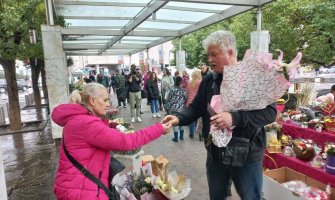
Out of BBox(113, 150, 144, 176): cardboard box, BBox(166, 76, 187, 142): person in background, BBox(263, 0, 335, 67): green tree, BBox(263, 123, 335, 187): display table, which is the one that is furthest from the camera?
BBox(263, 0, 335, 67): green tree

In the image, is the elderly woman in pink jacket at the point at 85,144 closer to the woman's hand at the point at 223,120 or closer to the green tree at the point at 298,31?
the woman's hand at the point at 223,120

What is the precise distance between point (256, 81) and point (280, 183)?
2.22 meters

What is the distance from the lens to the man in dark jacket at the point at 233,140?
1932 millimetres

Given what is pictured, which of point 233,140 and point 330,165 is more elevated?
point 233,140

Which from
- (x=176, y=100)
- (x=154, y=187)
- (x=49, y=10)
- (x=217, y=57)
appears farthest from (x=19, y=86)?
(x=217, y=57)

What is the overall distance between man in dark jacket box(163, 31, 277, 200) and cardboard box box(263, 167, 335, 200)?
130 centimetres

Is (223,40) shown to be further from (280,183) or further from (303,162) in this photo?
(303,162)

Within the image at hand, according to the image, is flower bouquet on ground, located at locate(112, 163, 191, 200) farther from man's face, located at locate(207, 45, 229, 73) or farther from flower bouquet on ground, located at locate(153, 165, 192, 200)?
man's face, located at locate(207, 45, 229, 73)

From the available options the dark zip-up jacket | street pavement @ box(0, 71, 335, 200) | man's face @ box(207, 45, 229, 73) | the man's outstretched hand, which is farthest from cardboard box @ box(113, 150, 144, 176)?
man's face @ box(207, 45, 229, 73)

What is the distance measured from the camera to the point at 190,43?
23547mm

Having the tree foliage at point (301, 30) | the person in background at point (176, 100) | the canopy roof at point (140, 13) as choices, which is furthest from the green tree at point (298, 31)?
the person in background at point (176, 100)

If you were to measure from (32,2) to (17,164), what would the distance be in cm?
473

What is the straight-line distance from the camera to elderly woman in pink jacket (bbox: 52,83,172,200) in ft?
6.57

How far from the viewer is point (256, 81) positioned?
1873 mm
